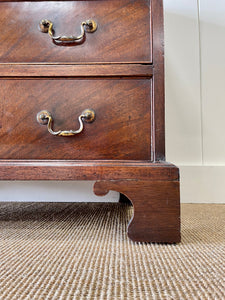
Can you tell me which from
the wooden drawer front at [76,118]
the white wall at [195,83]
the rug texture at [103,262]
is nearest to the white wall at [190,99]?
the white wall at [195,83]

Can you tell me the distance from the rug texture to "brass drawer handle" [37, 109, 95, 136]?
23cm

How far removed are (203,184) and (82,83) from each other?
675 millimetres

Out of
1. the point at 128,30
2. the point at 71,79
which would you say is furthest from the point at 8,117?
the point at 128,30

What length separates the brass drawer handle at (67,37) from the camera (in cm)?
60

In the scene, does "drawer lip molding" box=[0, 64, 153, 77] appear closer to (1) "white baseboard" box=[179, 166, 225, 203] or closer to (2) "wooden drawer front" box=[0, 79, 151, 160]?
(2) "wooden drawer front" box=[0, 79, 151, 160]

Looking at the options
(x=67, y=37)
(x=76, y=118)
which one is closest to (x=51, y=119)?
(x=76, y=118)

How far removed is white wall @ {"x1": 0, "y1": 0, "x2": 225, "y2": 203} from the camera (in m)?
1.07

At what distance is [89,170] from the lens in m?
0.55

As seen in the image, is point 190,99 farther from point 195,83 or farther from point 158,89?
point 158,89

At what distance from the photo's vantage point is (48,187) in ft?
3.51

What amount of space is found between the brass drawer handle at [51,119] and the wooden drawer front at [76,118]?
1 centimetres

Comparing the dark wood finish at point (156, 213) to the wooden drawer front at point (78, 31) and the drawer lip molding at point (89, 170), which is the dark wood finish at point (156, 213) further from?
the wooden drawer front at point (78, 31)

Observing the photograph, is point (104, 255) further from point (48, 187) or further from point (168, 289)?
point (48, 187)

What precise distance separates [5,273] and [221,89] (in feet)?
3.30
